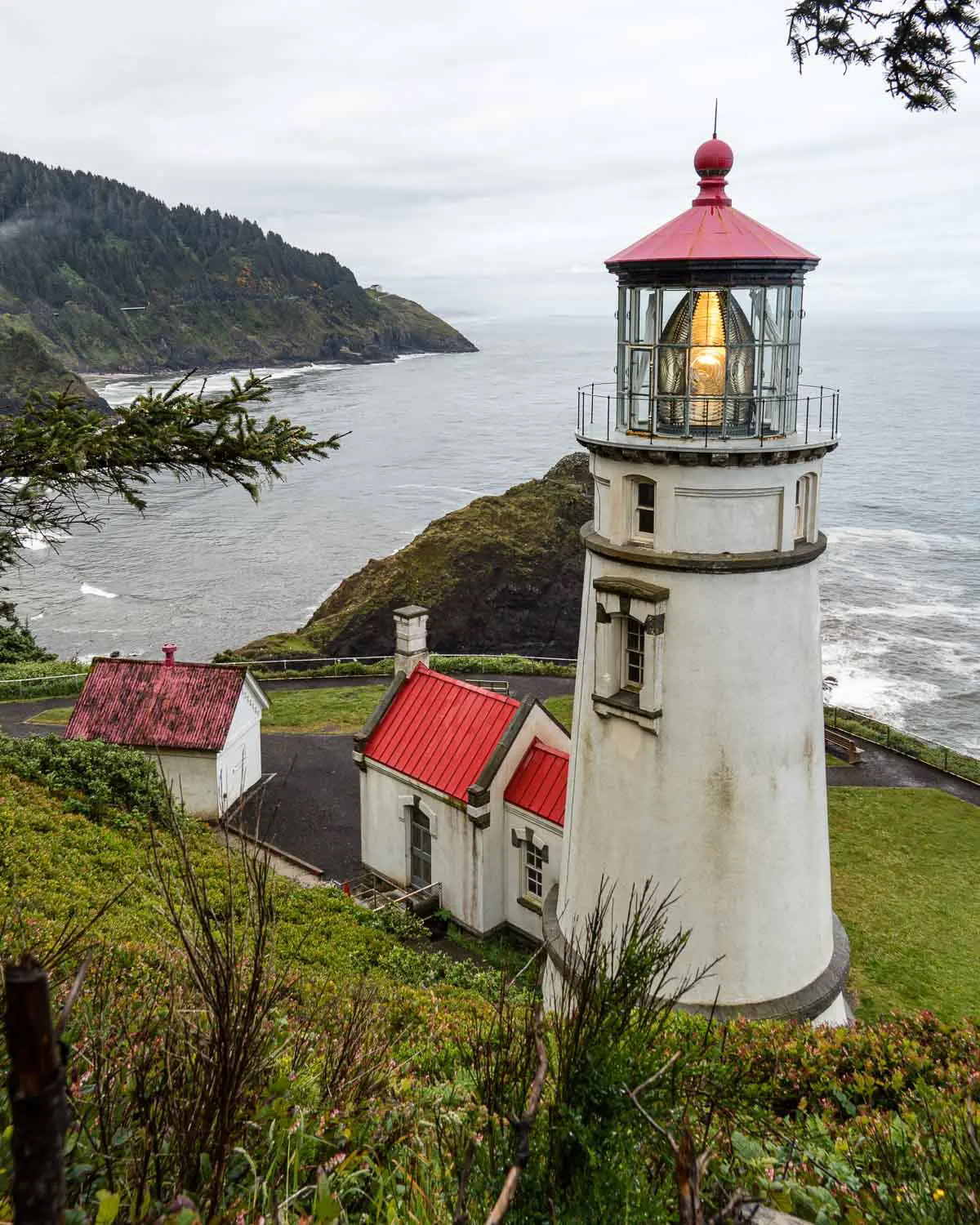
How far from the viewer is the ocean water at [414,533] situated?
4225 cm

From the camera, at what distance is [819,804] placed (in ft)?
33.6

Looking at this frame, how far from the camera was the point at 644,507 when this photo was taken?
9.67 m

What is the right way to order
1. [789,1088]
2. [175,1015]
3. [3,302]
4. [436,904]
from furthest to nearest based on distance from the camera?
[3,302], [436,904], [789,1088], [175,1015]

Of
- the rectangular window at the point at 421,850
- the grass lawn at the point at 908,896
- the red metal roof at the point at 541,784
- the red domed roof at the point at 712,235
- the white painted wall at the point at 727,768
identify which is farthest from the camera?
the rectangular window at the point at 421,850

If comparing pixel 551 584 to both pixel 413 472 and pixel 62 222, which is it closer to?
pixel 413 472

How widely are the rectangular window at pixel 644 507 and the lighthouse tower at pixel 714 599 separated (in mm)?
17

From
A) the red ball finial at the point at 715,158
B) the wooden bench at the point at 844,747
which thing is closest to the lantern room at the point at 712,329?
the red ball finial at the point at 715,158

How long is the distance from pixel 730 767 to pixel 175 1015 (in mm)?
6413

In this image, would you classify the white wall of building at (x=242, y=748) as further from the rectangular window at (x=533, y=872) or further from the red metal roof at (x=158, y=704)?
the rectangular window at (x=533, y=872)

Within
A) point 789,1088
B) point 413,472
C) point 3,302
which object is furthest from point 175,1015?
point 3,302

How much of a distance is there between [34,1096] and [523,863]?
14.0m

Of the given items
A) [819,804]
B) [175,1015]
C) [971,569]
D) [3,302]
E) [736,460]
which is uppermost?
[3,302]

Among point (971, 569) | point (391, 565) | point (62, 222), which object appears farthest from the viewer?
point (62, 222)

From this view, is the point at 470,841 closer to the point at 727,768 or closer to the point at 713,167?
the point at 727,768
